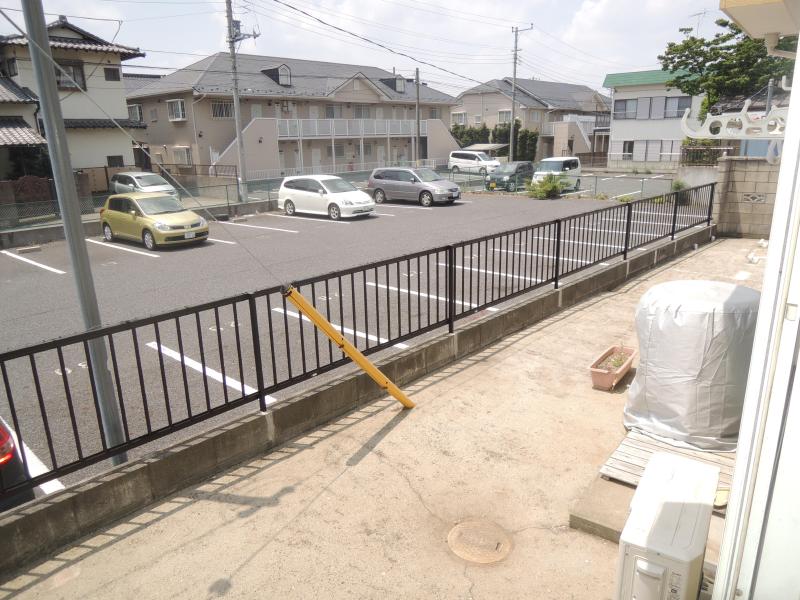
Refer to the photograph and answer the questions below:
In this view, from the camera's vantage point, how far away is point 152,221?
15.1 metres

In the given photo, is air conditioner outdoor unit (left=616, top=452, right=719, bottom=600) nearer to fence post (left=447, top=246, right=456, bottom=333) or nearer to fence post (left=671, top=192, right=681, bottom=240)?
fence post (left=447, top=246, right=456, bottom=333)

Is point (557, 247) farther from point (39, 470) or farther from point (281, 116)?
point (281, 116)

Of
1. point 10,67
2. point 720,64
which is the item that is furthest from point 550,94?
point 10,67

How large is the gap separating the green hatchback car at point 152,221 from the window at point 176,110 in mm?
19019

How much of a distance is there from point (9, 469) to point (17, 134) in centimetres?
2240

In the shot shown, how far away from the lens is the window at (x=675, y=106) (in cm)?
4058

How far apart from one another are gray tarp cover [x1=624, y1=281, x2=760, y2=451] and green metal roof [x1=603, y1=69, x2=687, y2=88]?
42952mm

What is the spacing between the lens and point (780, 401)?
5.16 feet

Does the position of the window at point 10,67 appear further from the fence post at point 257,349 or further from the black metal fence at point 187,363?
the fence post at point 257,349

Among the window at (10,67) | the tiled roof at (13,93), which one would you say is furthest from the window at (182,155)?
the tiled roof at (13,93)

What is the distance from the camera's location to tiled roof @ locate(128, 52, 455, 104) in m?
33.1

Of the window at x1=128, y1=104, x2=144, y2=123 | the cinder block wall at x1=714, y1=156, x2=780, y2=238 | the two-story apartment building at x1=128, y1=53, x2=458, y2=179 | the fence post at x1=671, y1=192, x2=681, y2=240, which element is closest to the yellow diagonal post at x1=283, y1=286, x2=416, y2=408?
the fence post at x1=671, y1=192, x2=681, y2=240

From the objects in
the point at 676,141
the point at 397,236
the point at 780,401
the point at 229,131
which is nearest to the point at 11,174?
the point at 229,131

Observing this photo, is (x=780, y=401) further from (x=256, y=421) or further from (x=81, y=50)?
(x=81, y=50)
